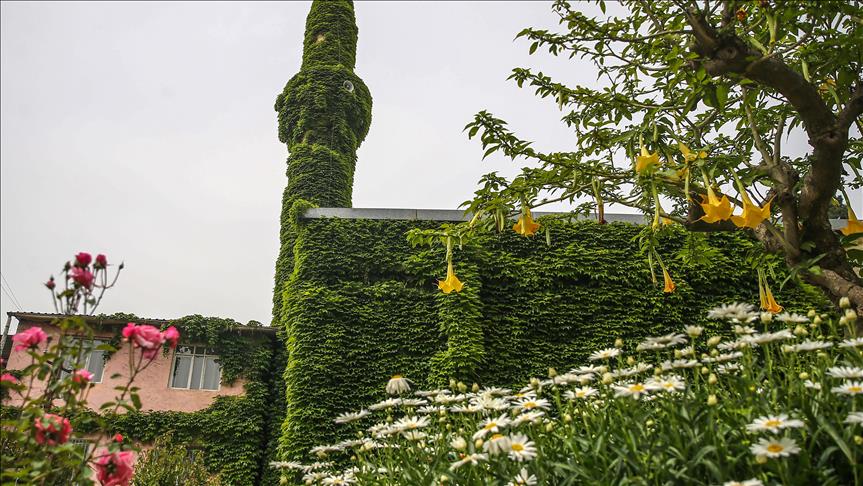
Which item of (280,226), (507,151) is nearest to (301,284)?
(280,226)

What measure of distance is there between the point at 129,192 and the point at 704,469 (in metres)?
14.7

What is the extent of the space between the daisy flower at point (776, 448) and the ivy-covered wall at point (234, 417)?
10936 millimetres

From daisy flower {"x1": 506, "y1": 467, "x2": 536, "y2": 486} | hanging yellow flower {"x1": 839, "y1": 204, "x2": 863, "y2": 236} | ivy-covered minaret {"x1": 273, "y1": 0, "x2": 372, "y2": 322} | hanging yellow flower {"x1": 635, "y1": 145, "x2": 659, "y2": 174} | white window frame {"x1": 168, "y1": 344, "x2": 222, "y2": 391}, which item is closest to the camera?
daisy flower {"x1": 506, "y1": 467, "x2": 536, "y2": 486}

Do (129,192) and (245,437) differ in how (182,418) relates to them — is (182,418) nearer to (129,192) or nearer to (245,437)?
(245,437)

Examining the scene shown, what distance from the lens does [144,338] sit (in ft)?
7.34

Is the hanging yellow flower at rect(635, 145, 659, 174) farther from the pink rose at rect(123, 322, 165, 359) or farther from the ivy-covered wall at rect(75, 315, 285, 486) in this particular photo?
the ivy-covered wall at rect(75, 315, 285, 486)

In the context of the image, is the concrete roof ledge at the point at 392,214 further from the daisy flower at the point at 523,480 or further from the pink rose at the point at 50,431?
the pink rose at the point at 50,431

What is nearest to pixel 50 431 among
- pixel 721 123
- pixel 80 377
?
pixel 80 377

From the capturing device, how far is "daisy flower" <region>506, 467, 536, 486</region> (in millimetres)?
2202

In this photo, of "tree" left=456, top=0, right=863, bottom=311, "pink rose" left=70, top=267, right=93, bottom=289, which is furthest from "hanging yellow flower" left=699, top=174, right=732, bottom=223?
"pink rose" left=70, top=267, right=93, bottom=289

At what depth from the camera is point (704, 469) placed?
7.06 feet

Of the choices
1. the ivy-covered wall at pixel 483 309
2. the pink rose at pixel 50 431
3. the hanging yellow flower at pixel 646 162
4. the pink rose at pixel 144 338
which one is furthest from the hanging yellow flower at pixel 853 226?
the ivy-covered wall at pixel 483 309

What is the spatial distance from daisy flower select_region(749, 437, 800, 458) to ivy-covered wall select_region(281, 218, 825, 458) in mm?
7595

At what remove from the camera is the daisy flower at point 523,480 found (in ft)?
7.22
